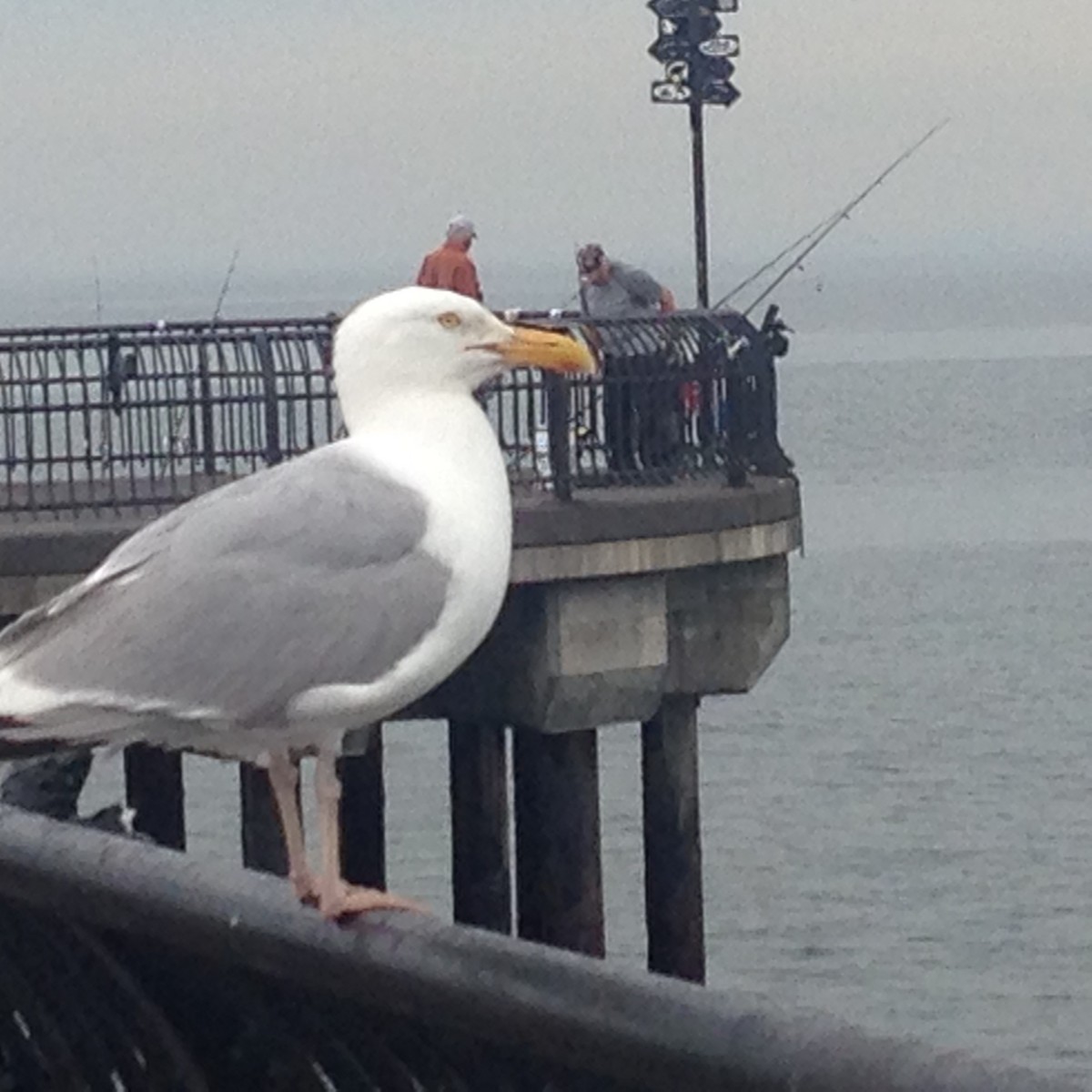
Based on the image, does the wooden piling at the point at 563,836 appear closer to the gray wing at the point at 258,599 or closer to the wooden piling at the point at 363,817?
the wooden piling at the point at 363,817

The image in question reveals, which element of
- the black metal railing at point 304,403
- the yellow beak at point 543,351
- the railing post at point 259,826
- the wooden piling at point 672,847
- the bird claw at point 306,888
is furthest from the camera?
the wooden piling at point 672,847

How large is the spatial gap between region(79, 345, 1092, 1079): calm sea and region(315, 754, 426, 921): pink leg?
3.08 ft

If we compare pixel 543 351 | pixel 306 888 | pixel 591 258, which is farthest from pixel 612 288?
pixel 306 888

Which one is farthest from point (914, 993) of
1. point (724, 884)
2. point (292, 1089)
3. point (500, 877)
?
point (292, 1089)

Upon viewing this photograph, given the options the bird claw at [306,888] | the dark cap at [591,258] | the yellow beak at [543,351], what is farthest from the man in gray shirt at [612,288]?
the bird claw at [306,888]

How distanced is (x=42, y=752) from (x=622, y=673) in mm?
12741

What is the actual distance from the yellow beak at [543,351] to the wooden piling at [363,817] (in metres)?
12.9

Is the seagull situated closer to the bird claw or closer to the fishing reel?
the bird claw

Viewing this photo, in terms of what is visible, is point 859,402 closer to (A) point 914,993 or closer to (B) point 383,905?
(A) point 914,993

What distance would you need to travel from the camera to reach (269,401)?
1902cm

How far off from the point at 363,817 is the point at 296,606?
13.8 meters

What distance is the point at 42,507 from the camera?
19.0m

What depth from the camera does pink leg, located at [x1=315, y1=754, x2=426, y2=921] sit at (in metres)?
4.21

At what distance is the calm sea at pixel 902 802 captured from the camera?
86.7ft
